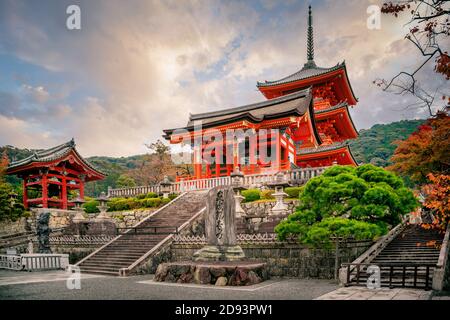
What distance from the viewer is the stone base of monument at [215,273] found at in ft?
42.4

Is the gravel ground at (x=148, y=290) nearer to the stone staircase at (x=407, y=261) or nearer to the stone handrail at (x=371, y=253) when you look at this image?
the stone handrail at (x=371, y=253)

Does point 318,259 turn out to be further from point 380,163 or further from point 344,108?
point 380,163

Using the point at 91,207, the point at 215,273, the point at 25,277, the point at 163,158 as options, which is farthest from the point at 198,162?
the point at 215,273

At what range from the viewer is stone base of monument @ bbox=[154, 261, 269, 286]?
12.9 metres

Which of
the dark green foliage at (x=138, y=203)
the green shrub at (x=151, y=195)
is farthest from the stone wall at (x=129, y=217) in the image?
the green shrub at (x=151, y=195)

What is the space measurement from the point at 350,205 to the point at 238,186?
10687 millimetres

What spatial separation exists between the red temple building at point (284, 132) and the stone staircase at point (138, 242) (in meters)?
6.62

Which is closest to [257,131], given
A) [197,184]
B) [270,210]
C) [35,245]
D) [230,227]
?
[197,184]

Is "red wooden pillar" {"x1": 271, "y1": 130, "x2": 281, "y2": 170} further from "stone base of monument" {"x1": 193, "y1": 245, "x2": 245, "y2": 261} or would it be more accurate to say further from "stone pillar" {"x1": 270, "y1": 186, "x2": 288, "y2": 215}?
"stone base of monument" {"x1": 193, "y1": 245, "x2": 245, "y2": 261}

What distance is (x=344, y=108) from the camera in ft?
109

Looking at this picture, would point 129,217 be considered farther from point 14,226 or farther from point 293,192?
point 293,192

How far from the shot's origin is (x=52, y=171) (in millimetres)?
31797

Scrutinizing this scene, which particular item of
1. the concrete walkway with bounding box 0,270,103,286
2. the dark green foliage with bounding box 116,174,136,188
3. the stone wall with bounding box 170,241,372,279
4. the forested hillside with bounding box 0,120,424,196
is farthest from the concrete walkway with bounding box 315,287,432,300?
the dark green foliage with bounding box 116,174,136,188
